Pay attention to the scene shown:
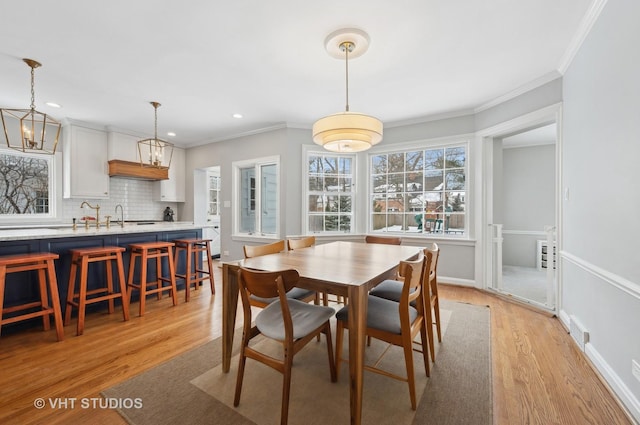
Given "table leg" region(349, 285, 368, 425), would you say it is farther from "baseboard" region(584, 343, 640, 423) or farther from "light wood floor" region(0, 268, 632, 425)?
"baseboard" region(584, 343, 640, 423)

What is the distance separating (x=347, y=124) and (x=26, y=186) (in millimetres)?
5176

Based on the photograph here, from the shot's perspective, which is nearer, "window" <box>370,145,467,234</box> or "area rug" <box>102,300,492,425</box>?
"area rug" <box>102,300,492,425</box>

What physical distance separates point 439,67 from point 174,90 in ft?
9.90

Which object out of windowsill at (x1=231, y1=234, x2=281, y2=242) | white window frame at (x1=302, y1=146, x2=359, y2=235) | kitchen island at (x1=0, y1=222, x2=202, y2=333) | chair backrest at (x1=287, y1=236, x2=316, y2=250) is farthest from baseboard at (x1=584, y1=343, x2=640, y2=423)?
kitchen island at (x1=0, y1=222, x2=202, y2=333)

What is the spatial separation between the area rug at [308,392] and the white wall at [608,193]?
30.7 inches

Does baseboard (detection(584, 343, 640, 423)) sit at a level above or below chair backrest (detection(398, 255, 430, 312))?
below

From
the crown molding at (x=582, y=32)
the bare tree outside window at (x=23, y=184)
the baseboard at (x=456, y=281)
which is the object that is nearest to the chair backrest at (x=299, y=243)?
the baseboard at (x=456, y=281)

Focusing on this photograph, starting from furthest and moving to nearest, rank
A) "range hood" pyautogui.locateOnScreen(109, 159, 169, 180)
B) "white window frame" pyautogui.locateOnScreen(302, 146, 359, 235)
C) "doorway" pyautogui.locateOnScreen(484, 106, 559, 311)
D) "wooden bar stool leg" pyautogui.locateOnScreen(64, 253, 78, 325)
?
"doorway" pyautogui.locateOnScreen(484, 106, 559, 311)
"range hood" pyautogui.locateOnScreen(109, 159, 169, 180)
"white window frame" pyautogui.locateOnScreen(302, 146, 359, 235)
"wooden bar stool leg" pyautogui.locateOnScreen(64, 253, 78, 325)

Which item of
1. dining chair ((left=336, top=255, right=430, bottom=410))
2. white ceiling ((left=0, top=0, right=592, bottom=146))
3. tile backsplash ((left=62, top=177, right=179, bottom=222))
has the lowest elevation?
dining chair ((left=336, top=255, right=430, bottom=410))

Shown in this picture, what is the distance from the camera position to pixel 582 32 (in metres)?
2.20

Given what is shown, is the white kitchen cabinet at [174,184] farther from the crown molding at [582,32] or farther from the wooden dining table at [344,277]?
the crown molding at [582,32]

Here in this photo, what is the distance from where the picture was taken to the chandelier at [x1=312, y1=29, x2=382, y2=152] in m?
2.10

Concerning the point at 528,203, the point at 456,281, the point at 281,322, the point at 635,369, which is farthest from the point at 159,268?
the point at 528,203

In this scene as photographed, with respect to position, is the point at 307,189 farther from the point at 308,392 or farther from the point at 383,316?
the point at 308,392
